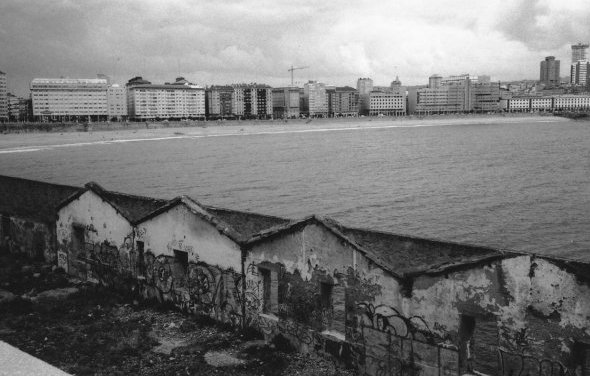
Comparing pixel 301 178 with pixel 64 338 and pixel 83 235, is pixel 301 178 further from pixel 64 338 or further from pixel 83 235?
pixel 64 338

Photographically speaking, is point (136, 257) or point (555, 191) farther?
point (555, 191)

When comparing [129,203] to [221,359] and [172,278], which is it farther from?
[221,359]

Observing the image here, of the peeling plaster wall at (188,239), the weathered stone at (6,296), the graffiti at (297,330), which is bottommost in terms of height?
the weathered stone at (6,296)

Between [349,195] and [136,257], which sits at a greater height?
[136,257]

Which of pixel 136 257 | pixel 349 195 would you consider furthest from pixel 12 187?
pixel 349 195

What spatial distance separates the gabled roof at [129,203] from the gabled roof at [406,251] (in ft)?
16.3

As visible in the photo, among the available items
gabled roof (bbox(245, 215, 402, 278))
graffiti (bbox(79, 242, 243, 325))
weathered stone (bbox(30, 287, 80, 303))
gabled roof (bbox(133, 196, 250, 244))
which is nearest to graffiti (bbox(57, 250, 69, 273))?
graffiti (bbox(79, 242, 243, 325))

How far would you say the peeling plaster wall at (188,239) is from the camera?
13.8 m

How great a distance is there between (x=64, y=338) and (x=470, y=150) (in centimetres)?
9442

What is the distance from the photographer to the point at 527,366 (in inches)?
375

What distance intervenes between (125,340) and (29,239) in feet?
30.3

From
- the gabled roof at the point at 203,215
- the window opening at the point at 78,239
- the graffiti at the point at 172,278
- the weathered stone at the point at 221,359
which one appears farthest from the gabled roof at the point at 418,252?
the window opening at the point at 78,239

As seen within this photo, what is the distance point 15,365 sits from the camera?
250 inches

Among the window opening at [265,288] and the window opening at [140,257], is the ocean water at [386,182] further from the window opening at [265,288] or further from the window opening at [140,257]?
the window opening at [140,257]
